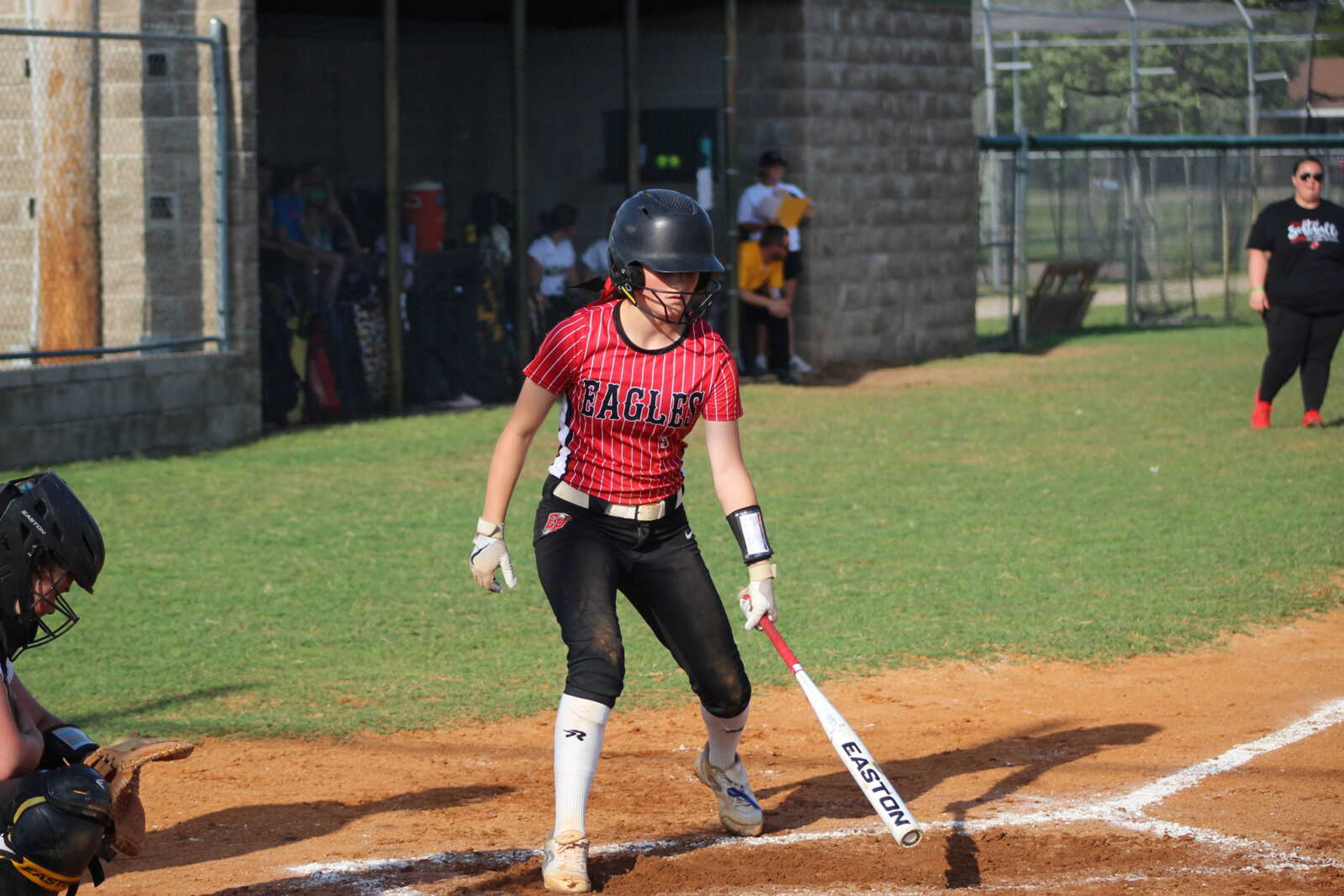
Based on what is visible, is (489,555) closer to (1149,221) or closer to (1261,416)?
(1261,416)

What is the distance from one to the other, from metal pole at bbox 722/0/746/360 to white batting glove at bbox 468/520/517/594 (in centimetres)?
1323

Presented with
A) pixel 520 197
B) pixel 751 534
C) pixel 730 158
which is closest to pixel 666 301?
pixel 751 534

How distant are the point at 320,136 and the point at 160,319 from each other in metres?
6.08

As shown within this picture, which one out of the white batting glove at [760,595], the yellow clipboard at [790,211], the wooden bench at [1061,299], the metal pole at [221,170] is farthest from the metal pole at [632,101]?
the white batting glove at [760,595]

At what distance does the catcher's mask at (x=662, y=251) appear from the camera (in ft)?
16.3

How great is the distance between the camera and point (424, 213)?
661 inches

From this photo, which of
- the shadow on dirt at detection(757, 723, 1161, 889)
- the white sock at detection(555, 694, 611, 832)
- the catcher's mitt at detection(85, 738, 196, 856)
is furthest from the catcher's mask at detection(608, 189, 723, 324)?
the catcher's mitt at detection(85, 738, 196, 856)

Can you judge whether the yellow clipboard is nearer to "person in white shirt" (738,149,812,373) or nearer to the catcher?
"person in white shirt" (738,149,812,373)

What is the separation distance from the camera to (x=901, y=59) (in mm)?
20531

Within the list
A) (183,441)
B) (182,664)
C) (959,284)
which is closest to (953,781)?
(182,664)

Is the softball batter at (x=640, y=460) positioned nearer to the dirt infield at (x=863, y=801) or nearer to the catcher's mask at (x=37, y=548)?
the dirt infield at (x=863, y=801)

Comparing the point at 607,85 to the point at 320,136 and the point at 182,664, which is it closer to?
the point at 320,136

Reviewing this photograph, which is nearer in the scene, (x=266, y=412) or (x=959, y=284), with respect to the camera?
(x=266, y=412)

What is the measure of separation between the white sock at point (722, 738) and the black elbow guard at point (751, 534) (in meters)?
0.52
